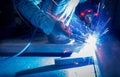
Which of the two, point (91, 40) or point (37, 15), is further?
point (91, 40)

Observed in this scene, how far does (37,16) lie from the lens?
277 centimetres

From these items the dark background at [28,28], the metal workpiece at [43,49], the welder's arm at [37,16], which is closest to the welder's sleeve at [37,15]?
the welder's arm at [37,16]

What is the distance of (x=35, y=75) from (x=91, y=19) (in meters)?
2.44

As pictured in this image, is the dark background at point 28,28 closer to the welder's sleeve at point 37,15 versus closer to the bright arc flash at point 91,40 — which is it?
the bright arc flash at point 91,40

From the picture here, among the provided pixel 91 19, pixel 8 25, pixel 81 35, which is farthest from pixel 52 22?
pixel 8 25

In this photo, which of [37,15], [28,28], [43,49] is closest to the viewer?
[37,15]

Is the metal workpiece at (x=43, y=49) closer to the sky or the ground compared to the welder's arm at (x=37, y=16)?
closer to the ground

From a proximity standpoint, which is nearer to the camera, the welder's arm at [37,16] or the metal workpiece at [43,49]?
the welder's arm at [37,16]

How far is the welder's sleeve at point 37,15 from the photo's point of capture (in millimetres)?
2746

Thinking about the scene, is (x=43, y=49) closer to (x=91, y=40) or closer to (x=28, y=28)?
(x=91, y=40)

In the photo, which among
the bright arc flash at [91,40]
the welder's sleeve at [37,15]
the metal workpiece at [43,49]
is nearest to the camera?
the welder's sleeve at [37,15]

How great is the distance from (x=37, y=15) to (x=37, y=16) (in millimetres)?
12

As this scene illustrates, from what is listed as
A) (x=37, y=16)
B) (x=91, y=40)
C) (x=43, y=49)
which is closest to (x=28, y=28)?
(x=43, y=49)

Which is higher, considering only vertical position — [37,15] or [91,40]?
[37,15]
